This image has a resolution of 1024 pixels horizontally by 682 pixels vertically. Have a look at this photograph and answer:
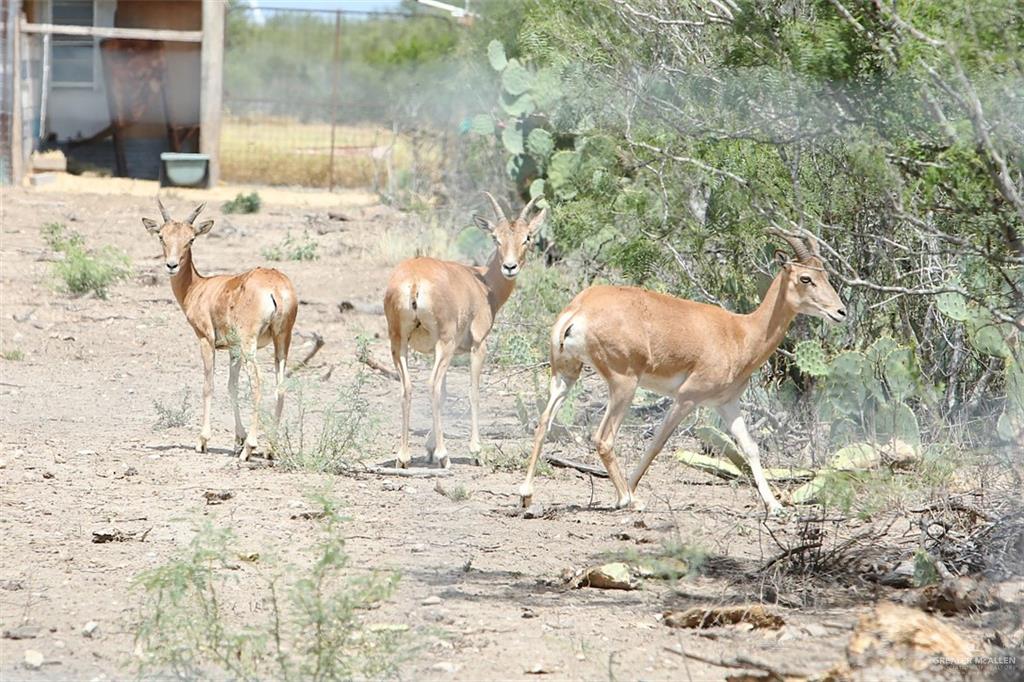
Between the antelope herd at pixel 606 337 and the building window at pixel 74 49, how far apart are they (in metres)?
16.6

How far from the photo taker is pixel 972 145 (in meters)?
6.16

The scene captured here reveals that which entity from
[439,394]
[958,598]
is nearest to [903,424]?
[958,598]

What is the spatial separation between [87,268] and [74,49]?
11967 millimetres

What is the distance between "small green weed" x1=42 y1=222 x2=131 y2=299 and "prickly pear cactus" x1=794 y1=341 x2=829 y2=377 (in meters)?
8.62

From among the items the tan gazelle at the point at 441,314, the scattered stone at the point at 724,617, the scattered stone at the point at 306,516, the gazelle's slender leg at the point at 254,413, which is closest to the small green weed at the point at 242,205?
the tan gazelle at the point at 441,314

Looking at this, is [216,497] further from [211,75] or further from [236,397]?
[211,75]

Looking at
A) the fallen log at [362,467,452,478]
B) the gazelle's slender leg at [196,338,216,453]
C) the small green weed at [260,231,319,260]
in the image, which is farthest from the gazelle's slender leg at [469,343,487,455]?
the small green weed at [260,231,319,260]

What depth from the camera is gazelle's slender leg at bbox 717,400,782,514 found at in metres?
8.91

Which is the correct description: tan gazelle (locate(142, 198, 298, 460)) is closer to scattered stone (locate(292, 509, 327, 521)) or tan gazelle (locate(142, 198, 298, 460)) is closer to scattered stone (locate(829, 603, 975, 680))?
scattered stone (locate(292, 509, 327, 521))

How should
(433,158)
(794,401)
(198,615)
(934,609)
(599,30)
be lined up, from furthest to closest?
(433,158)
(794,401)
(599,30)
(934,609)
(198,615)

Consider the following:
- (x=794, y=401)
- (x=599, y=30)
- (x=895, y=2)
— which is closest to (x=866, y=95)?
(x=895, y=2)

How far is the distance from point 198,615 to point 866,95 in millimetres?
3911

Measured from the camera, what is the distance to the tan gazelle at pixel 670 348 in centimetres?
903

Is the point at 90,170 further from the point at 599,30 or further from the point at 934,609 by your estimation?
the point at 934,609
